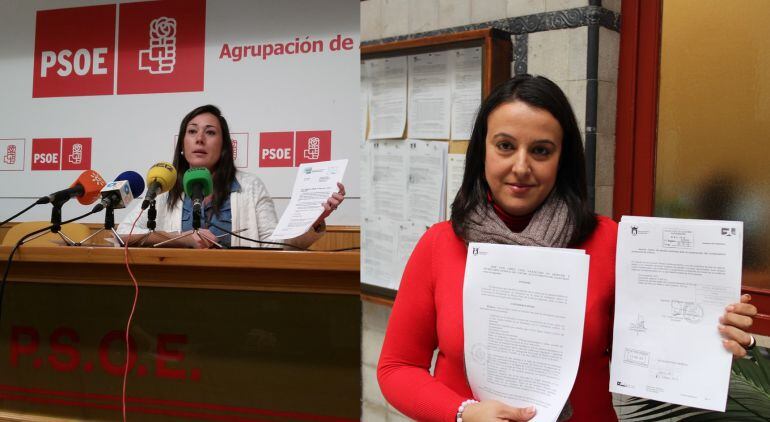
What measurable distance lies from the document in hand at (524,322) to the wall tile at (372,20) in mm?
1435

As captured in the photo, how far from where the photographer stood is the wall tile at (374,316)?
7.92 ft

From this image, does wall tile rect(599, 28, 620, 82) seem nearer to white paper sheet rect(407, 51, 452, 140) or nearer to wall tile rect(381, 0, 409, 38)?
white paper sheet rect(407, 51, 452, 140)

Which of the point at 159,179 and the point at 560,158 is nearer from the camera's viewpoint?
the point at 560,158

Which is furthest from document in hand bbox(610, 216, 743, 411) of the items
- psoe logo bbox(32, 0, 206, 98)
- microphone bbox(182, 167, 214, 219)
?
psoe logo bbox(32, 0, 206, 98)

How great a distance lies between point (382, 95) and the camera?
2373mm

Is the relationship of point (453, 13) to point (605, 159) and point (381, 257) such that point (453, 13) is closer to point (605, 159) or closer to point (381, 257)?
point (605, 159)

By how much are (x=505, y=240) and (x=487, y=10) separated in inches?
46.8

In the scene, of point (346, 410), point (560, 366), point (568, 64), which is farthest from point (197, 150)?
point (560, 366)

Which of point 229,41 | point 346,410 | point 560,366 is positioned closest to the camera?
point 560,366

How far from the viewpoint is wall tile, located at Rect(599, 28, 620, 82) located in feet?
6.66

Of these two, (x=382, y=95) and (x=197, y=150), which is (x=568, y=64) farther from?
(x=197, y=150)

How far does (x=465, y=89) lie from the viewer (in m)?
2.16

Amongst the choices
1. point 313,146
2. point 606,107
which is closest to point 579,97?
point 606,107

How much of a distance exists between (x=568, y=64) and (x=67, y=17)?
154 inches
